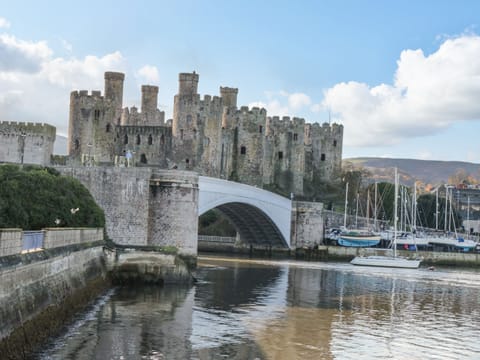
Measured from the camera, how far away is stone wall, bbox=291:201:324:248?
194 ft

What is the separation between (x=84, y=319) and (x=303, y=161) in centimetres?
5353

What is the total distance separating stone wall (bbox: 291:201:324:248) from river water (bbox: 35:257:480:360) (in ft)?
76.0

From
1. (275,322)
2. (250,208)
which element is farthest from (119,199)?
(250,208)

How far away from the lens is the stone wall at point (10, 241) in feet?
43.9

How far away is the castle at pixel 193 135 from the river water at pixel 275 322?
23.5 meters

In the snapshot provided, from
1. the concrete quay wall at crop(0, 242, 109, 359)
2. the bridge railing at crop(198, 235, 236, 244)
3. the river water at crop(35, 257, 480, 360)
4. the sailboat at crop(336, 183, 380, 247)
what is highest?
the sailboat at crop(336, 183, 380, 247)

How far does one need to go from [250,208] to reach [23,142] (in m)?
13.4

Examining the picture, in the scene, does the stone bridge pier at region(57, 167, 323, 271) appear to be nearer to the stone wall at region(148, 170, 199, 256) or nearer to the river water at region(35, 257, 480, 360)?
the stone wall at region(148, 170, 199, 256)

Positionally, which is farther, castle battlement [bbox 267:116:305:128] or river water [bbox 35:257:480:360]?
castle battlement [bbox 267:116:305:128]

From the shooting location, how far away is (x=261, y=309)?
2461 centimetres

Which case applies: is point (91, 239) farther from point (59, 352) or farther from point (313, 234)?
point (313, 234)

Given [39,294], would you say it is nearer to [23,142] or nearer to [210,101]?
[23,142]

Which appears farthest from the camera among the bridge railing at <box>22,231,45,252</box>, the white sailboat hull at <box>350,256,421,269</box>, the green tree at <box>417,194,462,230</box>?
the green tree at <box>417,194,462,230</box>

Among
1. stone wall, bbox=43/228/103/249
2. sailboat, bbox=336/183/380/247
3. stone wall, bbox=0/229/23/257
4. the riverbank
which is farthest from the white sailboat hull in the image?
stone wall, bbox=0/229/23/257
